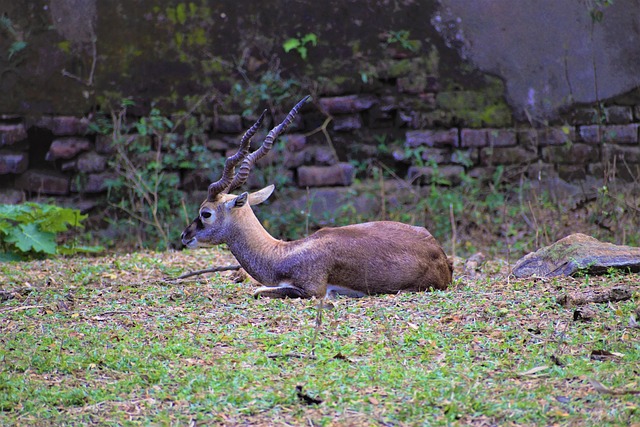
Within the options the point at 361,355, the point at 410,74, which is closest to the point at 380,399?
the point at 361,355

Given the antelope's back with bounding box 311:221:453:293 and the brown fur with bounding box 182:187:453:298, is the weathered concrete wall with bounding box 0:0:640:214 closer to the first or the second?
the brown fur with bounding box 182:187:453:298

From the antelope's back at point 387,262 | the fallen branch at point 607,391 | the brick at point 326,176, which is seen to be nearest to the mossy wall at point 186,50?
the brick at point 326,176

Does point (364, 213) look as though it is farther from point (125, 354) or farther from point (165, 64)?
point (125, 354)

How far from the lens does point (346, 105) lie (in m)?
9.61

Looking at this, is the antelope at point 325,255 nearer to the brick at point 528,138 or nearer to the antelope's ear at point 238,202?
the antelope's ear at point 238,202

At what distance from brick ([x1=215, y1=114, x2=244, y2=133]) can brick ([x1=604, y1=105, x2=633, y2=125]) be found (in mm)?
3950

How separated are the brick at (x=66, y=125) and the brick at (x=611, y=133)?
17.8 feet

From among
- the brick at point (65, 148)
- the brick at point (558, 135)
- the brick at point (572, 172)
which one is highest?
the brick at point (558, 135)

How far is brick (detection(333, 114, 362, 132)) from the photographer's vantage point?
9.62 m

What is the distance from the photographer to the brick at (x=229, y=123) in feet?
31.7

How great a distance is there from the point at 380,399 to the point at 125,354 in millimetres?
1450

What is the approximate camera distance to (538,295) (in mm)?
5652

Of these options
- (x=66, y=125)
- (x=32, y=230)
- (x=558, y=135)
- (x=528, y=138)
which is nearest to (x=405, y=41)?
(x=528, y=138)

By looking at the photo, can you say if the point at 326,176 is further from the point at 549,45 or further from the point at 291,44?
the point at 549,45
